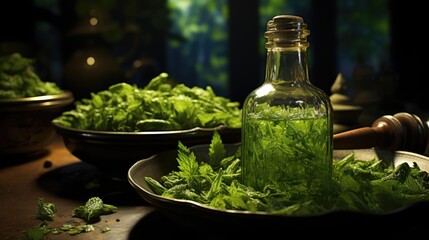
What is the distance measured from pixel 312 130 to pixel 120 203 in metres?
0.48

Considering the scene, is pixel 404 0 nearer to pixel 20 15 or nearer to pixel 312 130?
pixel 20 15

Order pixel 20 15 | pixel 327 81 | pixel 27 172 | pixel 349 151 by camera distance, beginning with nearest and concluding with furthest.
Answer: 1. pixel 349 151
2. pixel 27 172
3. pixel 20 15
4. pixel 327 81

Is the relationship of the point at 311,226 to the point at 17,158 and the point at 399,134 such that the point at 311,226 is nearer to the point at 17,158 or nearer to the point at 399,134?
the point at 399,134

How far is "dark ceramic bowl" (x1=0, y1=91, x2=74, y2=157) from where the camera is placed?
1523 mm

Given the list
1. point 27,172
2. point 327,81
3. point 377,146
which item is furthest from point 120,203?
point 327,81

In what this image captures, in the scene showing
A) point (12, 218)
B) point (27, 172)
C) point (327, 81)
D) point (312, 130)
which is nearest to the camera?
point (312, 130)

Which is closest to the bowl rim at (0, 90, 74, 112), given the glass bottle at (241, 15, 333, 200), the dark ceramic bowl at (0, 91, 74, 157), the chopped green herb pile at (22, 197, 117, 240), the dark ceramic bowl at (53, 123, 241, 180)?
the dark ceramic bowl at (0, 91, 74, 157)

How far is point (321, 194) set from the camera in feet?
2.69

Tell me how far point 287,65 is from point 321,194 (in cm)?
Result: 26

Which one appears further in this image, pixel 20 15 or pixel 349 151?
pixel 20 15

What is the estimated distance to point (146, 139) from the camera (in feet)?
3.85

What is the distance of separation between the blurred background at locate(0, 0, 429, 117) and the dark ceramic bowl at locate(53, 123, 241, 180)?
1946 mm

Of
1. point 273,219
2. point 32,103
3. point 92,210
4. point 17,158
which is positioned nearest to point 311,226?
point 273,219

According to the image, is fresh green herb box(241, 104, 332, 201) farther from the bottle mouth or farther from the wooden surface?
the wooden surface
